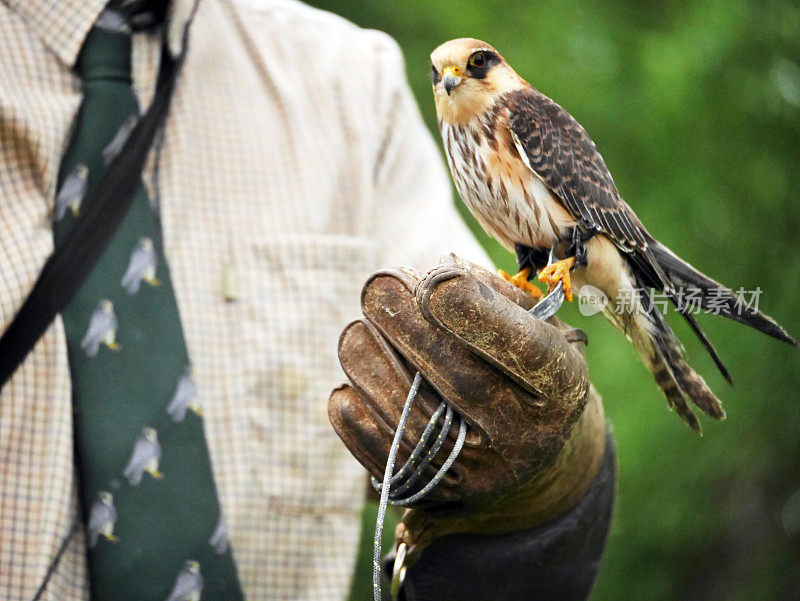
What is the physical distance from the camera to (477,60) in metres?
0.98

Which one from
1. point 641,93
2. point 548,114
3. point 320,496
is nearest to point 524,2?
point 641,93

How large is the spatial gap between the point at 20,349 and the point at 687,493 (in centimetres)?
203

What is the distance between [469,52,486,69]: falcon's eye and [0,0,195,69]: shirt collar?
3.07ft

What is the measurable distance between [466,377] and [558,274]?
0.59ft

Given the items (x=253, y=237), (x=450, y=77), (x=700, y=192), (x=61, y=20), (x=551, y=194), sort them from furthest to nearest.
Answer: (x=700, y=192)
(x=253, y=237)
(x=61, y=20)
(x=551, y=194)
(x=450, y=77)

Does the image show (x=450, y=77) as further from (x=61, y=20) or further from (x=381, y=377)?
(x=61, y=20)

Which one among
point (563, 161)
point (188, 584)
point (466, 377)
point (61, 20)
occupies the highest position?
point (563, 161)

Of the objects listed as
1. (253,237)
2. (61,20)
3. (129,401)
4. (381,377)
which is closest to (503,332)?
(381,377)

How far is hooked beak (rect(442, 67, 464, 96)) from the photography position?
963mm

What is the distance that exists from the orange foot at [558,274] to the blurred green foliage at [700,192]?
0.52 metres

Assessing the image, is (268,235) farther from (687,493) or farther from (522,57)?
(687,493)

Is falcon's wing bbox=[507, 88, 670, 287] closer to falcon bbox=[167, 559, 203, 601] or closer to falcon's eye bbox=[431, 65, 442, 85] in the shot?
falcon's eye bbox=[431, 65, 442, 85]

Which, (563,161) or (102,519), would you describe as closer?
(563,161)

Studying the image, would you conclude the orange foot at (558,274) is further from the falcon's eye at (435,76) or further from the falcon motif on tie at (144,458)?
the falcon motif on tie at (144,458)
